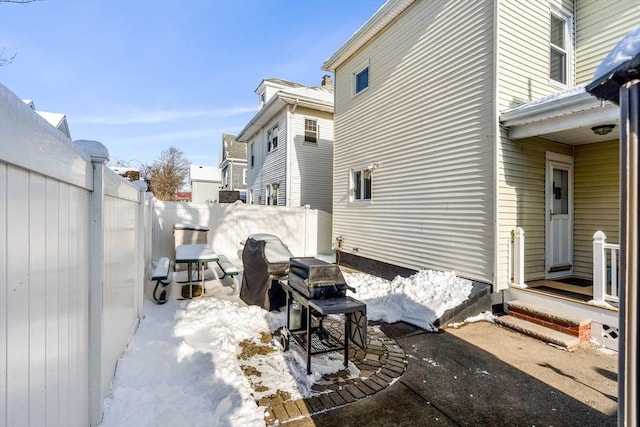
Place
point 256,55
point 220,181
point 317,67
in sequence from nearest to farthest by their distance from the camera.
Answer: point 317,67 → point 256,55 → point 220,181

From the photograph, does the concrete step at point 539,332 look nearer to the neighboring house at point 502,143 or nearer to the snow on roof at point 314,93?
the neighboring house at point 502,143

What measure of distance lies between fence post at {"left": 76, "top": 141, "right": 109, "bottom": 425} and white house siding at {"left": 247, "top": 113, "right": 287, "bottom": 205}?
1094 centimetres

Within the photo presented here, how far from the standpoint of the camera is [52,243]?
4.63ft

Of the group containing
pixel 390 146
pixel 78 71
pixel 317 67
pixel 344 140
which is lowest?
pixel 390 146

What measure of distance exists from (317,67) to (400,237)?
24.0 ft

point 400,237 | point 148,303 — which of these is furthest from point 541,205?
point 148,303

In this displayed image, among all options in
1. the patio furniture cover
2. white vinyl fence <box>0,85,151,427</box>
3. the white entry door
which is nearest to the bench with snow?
the patio furniture cover

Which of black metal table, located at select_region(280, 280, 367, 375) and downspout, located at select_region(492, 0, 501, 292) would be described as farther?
downspout, located at select_region(492, 0, 501, 292)

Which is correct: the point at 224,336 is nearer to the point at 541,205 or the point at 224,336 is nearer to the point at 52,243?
the point at 52,243

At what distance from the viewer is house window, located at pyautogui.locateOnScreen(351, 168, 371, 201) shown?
30.9 feet

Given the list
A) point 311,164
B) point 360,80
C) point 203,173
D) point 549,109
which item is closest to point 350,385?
point 549,109

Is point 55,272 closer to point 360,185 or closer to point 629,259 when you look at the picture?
point 629,259

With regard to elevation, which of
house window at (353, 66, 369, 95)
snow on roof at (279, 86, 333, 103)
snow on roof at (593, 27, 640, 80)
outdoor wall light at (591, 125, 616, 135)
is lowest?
snow on roof at (593, 27, 640, 80)

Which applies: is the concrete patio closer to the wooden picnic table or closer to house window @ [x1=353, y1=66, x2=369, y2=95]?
the wooden picnic table
